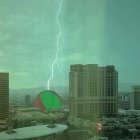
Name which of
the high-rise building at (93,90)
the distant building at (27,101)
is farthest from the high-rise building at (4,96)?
the high-rise building at (93,90)

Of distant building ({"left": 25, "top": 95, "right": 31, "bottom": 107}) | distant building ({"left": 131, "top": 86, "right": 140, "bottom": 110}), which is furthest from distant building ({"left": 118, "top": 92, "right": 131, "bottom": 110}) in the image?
distant building ({"left": 25, "top": 95, "right": 31, "bottom": 107})

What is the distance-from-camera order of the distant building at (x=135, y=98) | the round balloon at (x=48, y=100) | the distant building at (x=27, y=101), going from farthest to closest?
the distant building at (x=135, y=98) < the round balloon at (x=48, y=100) < the distant building at (x=27, y=101)

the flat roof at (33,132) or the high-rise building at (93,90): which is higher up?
the high-rise building at (93,90)

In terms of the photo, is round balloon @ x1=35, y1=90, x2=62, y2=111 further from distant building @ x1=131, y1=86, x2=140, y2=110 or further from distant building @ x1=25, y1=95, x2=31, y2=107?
distant building @ x1=131, y1=86, x2=140, y2=110

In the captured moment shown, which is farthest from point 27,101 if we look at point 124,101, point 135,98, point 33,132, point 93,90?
point 135,98

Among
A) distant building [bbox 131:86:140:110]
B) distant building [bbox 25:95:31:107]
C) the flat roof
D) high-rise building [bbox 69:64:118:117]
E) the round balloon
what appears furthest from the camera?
distant building [bbox 131:86:140:110]

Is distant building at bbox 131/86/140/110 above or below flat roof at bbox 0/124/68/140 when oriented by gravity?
above

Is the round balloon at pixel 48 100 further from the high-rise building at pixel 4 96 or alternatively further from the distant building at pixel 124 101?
Answer: the distant building at pixel 124 101

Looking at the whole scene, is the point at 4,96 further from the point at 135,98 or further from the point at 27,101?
the point at 135,98

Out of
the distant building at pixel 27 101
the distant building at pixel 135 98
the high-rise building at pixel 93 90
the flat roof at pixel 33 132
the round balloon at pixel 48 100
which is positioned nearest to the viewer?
the flat roof at pixel 33 132
